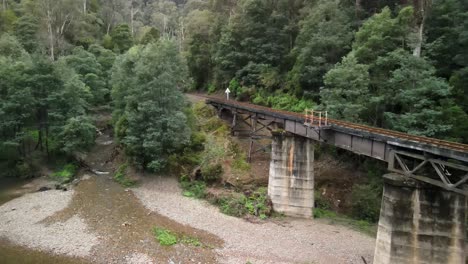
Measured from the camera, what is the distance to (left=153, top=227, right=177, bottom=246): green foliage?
17.8m

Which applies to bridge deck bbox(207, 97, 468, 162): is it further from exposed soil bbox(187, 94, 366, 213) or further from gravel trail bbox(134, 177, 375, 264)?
gravel trail bbox(134, 177, 375, 264)

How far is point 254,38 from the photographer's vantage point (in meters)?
41.7

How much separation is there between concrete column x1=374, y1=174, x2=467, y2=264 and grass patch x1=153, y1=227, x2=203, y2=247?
952cm

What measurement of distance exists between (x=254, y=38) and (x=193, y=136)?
18304 millimetres

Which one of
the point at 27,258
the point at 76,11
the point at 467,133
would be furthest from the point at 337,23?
the point at 76,11

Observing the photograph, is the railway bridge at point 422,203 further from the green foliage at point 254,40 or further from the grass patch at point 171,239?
the green foliage at point 254,40

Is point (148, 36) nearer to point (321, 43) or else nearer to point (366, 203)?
point (321, 43)

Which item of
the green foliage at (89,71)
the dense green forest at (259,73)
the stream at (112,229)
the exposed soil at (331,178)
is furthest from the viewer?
the green foliage at (89,71)

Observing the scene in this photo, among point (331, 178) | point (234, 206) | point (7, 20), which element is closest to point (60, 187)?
point (234, 206)

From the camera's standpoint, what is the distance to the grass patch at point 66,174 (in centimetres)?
2898

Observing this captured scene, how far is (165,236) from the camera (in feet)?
60.3

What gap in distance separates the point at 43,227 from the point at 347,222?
1917 cm

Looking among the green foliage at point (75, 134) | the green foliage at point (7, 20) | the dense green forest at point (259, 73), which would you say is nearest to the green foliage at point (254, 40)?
the dense green forest at point (259, 73)

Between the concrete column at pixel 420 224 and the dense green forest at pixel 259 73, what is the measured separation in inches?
289
